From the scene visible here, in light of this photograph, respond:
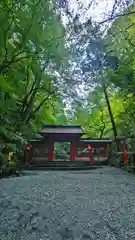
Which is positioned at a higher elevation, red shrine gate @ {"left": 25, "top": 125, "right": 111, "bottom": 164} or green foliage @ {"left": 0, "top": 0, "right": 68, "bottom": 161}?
green foliage @ {"left": 0, "top": 0, "right": 68, "bottom": 161}

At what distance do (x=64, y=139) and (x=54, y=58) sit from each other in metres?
9.22

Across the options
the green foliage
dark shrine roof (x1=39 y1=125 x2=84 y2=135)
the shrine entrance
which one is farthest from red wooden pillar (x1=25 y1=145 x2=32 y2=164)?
the shrine entrance

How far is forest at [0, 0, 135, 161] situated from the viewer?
565 cm

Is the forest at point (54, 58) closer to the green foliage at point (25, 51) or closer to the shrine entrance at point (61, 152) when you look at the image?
the green foliage at point (25, 51)

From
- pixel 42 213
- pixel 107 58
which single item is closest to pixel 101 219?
pixel 42 213

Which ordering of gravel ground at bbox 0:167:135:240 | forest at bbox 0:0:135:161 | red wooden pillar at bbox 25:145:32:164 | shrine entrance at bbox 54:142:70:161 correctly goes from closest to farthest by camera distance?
1. gravel ground at bbox 0:167:135:240
2. forest at bbox 0:0:135:161
3. red wooden pillar at bbox 25:145:32:164
4. shrine entrance at bbox 54:142:70:161

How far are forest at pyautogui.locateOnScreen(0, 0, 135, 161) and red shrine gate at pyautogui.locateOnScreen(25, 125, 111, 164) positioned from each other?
7.13ft

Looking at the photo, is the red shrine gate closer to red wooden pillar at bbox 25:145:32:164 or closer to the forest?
red wooden pillar at bbox 25:145:32:164

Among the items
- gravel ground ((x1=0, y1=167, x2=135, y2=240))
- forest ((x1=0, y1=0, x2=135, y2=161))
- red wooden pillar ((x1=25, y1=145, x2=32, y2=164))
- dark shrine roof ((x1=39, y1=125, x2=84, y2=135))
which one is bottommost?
gravel ground ((x1=0, y1=167, x2=135, y2=240))

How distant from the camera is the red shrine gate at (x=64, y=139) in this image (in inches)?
639

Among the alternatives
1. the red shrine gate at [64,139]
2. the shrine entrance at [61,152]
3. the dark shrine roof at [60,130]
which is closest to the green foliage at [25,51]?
the dark shrine roof at [60,130]

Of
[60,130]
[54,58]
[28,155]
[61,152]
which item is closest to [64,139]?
[60,130]

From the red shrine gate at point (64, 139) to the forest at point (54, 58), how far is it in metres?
2.17

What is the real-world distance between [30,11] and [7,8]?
0.68 metres
